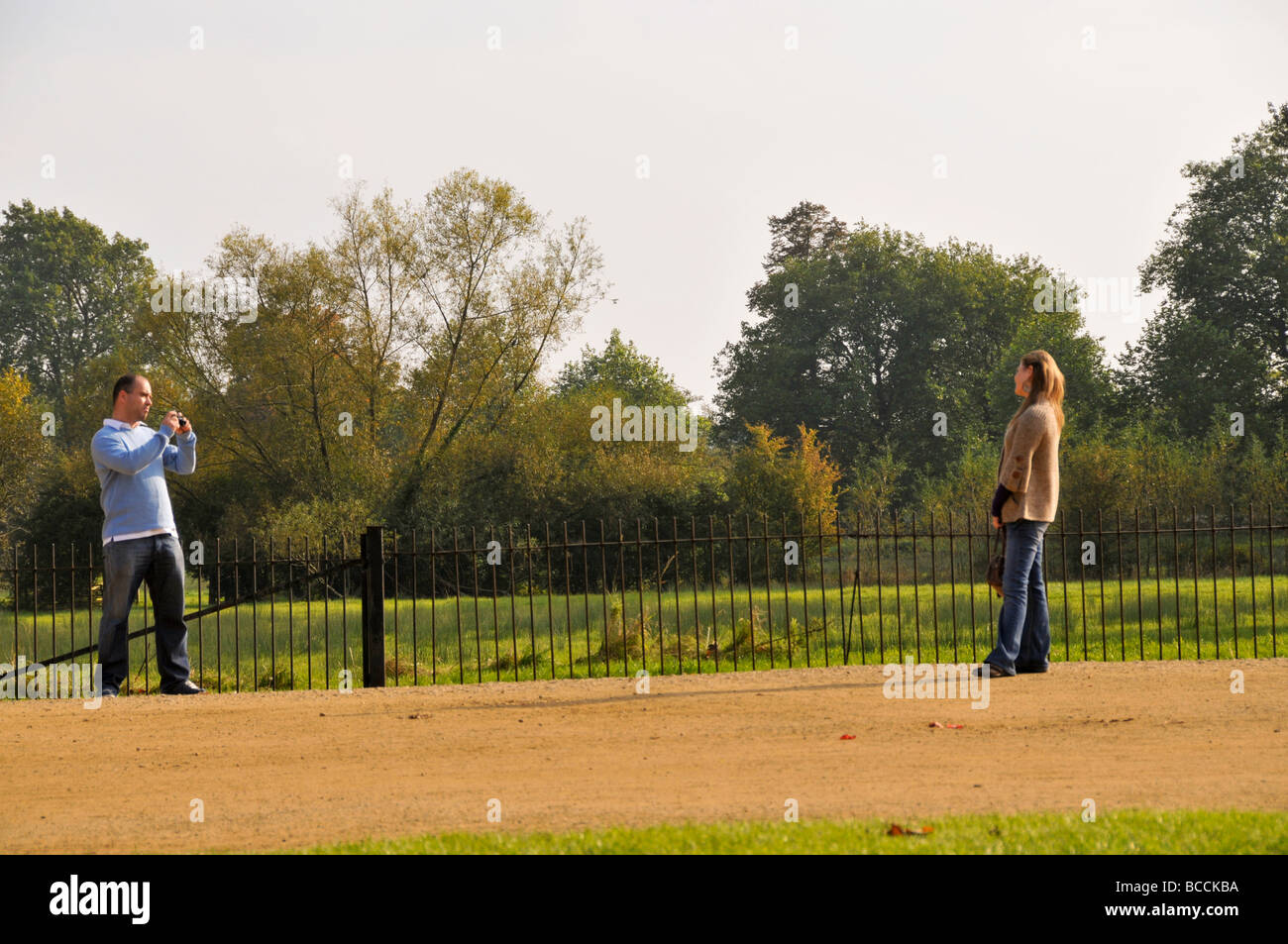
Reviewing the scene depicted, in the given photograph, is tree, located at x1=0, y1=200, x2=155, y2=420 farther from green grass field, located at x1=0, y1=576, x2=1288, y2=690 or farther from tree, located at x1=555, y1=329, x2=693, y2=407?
green grass field, located at x1=0, y1=576, x2=1288, y2=690

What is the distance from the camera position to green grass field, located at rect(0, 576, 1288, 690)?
1266cm

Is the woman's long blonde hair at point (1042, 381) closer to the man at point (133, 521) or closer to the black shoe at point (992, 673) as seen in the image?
the black shoe at point (992, 673)

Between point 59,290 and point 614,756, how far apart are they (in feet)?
215

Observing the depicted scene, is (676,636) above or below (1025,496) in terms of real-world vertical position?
below

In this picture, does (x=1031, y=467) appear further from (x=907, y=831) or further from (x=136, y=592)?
(x=136, y=592)

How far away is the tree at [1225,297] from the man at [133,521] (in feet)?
129

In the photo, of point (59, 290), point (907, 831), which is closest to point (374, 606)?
point (907, 831)

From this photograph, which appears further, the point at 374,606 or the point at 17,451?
the point at 17,451

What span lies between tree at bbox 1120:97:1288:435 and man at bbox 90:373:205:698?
39336 millimetres

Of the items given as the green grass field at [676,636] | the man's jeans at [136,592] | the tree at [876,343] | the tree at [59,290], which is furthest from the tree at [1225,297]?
the tree at [59,290]

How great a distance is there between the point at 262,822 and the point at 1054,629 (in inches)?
546

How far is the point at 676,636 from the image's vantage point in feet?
53.4

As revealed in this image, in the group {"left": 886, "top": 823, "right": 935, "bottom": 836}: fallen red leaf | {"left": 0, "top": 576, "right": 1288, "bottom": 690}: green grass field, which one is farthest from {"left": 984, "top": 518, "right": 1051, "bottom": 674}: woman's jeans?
{"left": 886, "top": 823, "right": 935, "bottom": 836}: fallen red leaf
